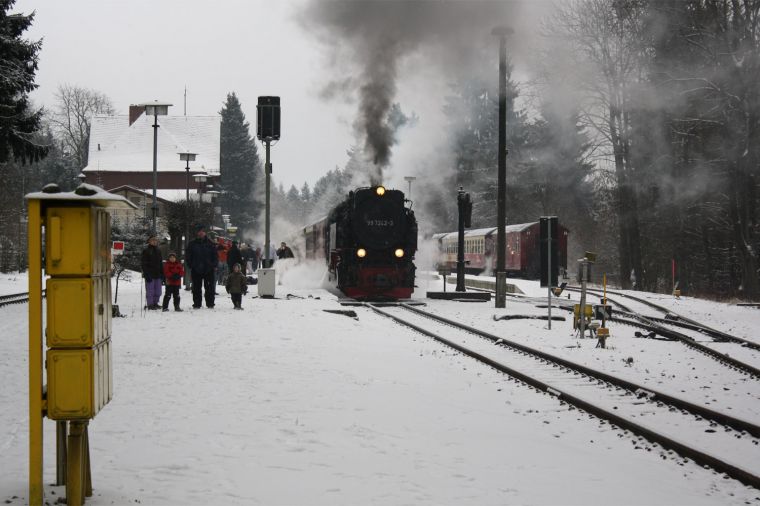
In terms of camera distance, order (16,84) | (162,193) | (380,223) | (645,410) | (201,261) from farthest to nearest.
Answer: (162,193)
(380,223)
(16,84)
(201,261)
(645,410)

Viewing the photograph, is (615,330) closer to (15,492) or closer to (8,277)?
(15,492)

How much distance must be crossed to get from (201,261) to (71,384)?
1424 cm

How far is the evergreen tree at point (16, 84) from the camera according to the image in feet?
63.9

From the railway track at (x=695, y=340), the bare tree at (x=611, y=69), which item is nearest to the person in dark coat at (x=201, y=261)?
the railway track at (x=695, y=340)

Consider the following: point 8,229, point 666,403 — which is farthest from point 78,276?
point 8,229

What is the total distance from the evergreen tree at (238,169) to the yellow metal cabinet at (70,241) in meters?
87.5

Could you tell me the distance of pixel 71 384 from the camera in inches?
182

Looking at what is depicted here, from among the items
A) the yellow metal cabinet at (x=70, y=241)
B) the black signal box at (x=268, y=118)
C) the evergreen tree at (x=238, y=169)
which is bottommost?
the yellow metal cabinet at (x=70, y=241)

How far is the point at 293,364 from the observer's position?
10.4 metres

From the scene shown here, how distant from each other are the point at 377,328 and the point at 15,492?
436 inches

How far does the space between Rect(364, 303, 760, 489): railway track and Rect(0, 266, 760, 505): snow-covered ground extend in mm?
143

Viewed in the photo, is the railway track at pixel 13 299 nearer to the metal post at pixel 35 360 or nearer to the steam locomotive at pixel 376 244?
the steam locomotive at pixel 376 244

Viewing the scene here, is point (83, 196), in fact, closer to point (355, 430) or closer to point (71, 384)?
point (71, 384)

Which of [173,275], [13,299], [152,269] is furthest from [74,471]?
[13,299]
